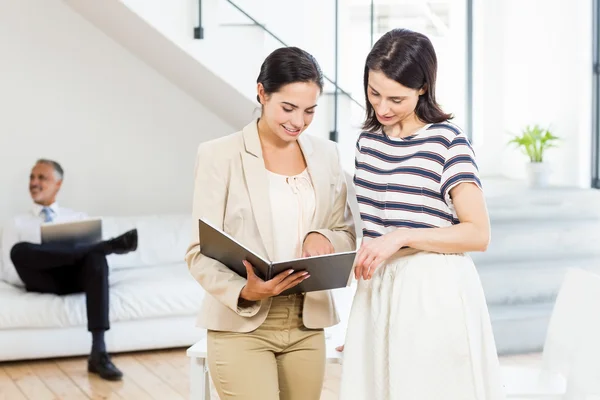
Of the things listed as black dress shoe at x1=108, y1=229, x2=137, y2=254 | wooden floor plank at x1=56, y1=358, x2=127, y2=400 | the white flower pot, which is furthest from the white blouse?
the white flower pot

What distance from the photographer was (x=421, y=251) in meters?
1.92

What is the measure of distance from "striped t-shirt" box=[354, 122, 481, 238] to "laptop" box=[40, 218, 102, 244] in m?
3.10

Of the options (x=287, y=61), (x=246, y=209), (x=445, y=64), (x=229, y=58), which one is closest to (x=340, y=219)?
(x=246, y=209)

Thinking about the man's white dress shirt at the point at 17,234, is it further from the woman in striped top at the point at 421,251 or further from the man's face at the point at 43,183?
the woman in striped top at the point at 421,251

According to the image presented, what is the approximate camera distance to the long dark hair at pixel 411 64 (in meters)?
1.87

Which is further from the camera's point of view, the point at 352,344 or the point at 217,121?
the point at 217,121

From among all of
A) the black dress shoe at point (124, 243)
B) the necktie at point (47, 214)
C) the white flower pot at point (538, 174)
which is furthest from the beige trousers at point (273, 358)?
the white flower pot at point (538, 174)

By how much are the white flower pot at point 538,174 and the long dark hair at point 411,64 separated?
4.18 m

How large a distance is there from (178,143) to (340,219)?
413cm

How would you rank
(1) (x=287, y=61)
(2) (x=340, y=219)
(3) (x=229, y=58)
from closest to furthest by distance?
(1) (x=287, y=61) < (2) (x=340, y=219) < (3) (x=229, y=58)

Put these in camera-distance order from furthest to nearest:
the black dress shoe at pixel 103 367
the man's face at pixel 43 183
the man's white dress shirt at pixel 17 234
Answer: the man's face at pixel 43 183, the man's white dress shirt at pixel 17 234, the black dress shoe at pixel 103 367

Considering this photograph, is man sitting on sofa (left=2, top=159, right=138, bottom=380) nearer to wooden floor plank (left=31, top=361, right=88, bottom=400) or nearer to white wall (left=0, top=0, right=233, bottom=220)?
wooden floor plank (left=31, top=361, right=88, bottom=400)

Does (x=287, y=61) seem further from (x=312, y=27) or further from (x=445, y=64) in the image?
(x=445, y=64)

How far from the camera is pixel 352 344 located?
6.47ft
